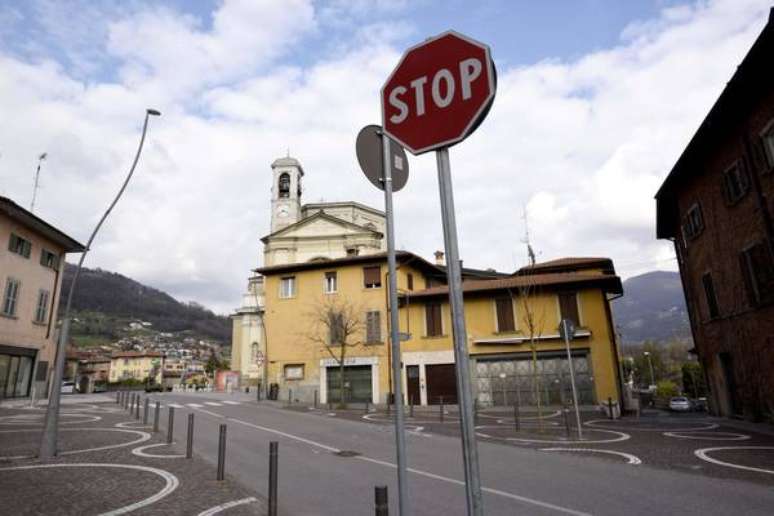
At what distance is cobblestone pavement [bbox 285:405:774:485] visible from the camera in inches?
333

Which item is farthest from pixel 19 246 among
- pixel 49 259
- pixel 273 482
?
pixel 273 482

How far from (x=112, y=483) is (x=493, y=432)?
999cm

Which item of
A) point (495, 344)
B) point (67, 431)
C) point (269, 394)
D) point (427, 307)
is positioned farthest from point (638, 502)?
point (269, 394)

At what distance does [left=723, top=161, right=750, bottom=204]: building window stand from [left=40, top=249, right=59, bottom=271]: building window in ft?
106

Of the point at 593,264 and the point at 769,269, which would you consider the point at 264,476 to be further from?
the point at 593,264

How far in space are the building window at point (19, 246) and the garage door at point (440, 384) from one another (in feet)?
73.0

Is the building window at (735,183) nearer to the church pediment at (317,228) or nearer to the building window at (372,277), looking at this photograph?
the building window at (372,277)

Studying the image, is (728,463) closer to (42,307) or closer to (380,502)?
(380,502)

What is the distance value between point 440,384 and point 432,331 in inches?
112

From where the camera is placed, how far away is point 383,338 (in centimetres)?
2689

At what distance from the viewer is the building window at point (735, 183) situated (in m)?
13.7

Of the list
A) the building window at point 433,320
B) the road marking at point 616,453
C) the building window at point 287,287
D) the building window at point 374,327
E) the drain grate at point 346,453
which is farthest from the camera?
the building window at point 287,287

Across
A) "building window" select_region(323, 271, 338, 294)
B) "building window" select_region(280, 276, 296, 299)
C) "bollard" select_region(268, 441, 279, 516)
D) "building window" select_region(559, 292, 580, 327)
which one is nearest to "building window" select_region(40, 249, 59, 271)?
"building window" select_region(280, 276, 296, 299)

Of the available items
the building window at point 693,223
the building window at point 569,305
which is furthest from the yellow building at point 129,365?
the building window at point 693,223
